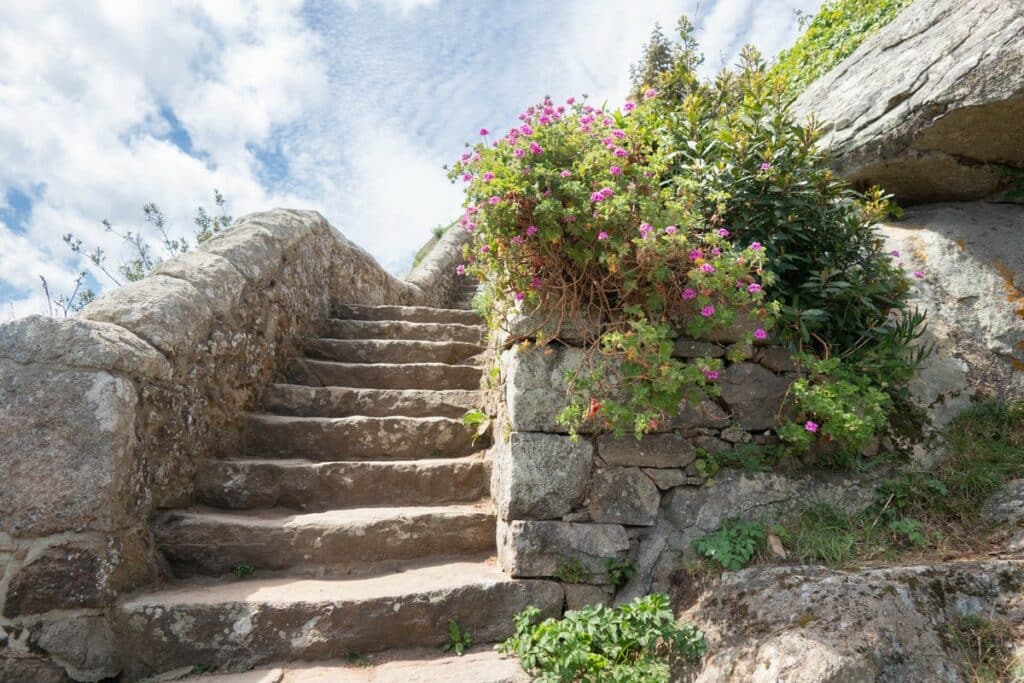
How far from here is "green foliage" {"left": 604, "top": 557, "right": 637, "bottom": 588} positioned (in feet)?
8.46

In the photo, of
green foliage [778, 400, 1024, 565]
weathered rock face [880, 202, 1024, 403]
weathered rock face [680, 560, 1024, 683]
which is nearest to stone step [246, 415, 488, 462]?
weathered rock face [680, 560, 1024, 683]

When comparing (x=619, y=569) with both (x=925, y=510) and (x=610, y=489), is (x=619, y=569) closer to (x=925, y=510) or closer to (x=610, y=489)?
(x=610, y=489)

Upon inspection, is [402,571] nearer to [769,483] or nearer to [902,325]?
[769,483]

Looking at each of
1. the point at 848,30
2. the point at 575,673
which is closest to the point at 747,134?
the point at 575,673

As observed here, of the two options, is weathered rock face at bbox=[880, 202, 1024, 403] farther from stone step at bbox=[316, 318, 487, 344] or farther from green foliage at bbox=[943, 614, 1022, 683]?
stone step at bbox=[316, 318, 487, 344]

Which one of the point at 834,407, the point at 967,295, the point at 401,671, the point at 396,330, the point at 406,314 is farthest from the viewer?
the point at 406,314

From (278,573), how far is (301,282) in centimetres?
233

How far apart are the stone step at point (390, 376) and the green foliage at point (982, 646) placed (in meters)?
2.67

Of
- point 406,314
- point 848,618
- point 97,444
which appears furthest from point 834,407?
point 406,314

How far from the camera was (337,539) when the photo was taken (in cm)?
271

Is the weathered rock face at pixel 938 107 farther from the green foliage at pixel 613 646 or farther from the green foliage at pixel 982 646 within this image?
the green foliage at pixel 613 646

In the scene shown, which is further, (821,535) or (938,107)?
(938,107)

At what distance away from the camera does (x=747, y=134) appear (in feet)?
9.99

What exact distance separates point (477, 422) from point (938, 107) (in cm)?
323
